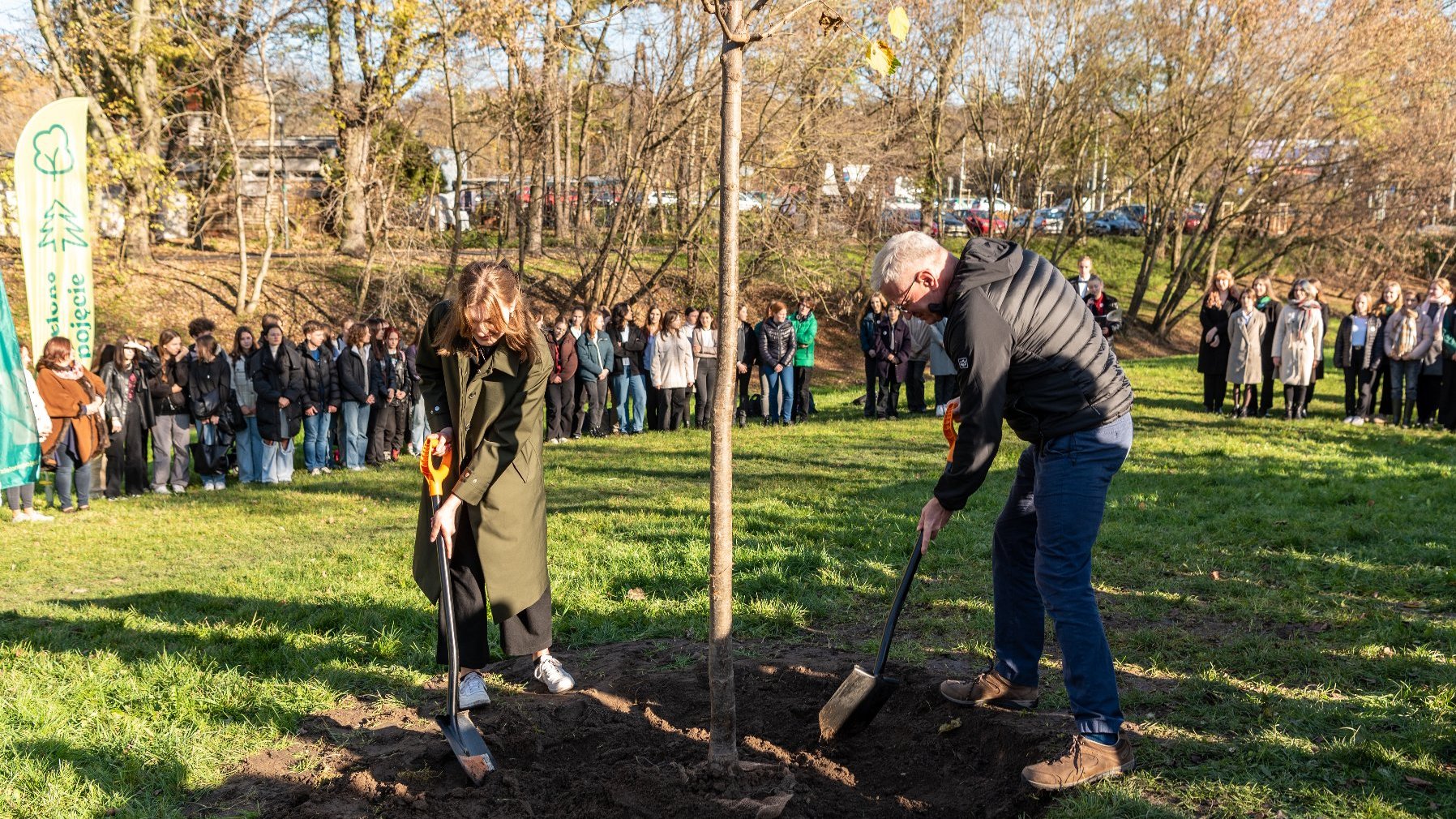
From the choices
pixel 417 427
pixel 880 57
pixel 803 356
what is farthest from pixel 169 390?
pixel 880 57

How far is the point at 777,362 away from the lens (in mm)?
15547

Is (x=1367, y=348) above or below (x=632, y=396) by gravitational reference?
above

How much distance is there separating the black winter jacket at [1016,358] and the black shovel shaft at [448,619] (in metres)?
2.20

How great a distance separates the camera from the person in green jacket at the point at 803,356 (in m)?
16.3

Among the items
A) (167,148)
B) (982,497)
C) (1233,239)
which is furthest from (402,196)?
(1233,239)

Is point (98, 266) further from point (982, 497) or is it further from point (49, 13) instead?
point (982, 497)

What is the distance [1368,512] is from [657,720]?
6541mm

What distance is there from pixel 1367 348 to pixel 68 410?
1611cm

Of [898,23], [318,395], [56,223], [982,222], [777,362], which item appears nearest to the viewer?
[898,23]

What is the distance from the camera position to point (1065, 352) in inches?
156

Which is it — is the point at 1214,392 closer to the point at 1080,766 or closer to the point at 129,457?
the point at 1080,766

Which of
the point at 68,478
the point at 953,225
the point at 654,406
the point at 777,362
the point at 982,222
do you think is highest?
the point at 953,225

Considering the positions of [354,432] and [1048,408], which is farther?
[354,432]

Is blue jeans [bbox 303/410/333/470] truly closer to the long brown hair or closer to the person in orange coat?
the person in orange coat
